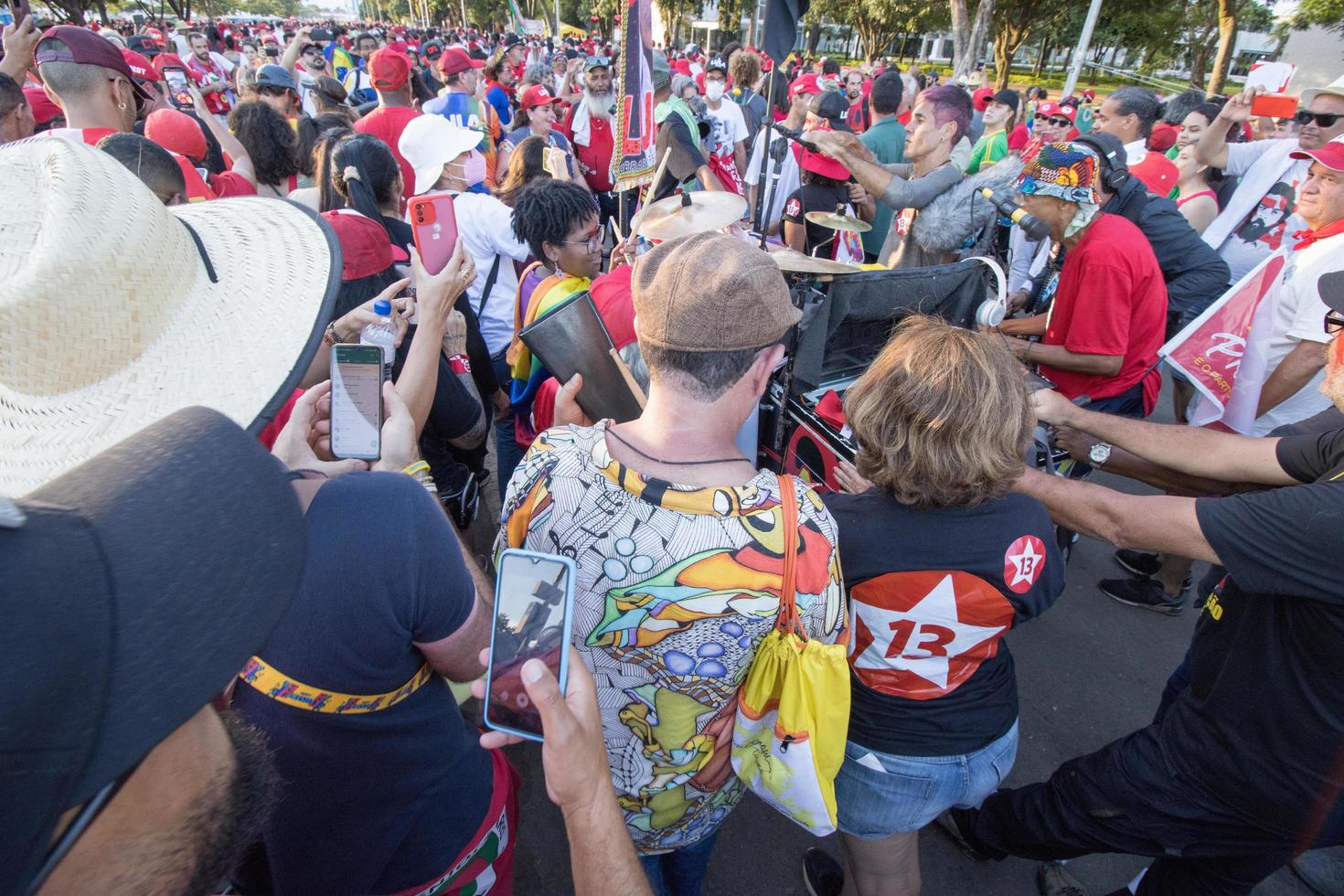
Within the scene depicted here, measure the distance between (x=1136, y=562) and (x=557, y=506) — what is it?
3.93 meters

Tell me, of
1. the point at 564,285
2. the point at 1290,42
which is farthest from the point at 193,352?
the point at 1290,42

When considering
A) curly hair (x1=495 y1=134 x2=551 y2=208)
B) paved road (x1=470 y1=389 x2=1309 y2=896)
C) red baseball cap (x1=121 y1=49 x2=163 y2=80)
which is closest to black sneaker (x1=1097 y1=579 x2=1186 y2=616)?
paved road (x1=470 y1=389 x2=1309 y2=896)

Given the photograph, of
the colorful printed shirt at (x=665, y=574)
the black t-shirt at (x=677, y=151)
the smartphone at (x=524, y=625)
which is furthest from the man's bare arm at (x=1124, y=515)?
the black t-shirt at (x=677, y=151)

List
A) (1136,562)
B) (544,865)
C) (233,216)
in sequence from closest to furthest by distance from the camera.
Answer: (233,216) < (544,865) < (1136,562)

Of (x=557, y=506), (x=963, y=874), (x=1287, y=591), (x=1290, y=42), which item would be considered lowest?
(x=963, y=874)

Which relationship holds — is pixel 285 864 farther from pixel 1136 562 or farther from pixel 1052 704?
pixel 1136 562

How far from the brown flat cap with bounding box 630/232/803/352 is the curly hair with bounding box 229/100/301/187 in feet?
13.4

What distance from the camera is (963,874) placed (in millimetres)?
2330

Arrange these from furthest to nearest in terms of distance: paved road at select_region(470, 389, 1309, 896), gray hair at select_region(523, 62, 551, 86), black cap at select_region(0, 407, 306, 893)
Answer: gray hair at select_region(523, 62, 551, 86) < paved road at select_region(470, 389, 1309, 896) < black cap at select_region(0, 407, 306, 893)

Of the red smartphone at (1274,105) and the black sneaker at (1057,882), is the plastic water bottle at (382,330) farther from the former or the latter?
the red smartphone at (1274,105)

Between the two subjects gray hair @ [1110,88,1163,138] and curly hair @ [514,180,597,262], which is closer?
curly hair @ [514,180,597,262]

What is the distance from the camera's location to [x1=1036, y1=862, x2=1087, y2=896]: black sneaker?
7.24 ft

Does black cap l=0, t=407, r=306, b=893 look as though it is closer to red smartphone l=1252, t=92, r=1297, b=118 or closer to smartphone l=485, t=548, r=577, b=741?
smartphone l=485, t=548, r=577, b=741

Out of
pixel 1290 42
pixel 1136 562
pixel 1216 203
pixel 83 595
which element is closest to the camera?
pixel 83 595
